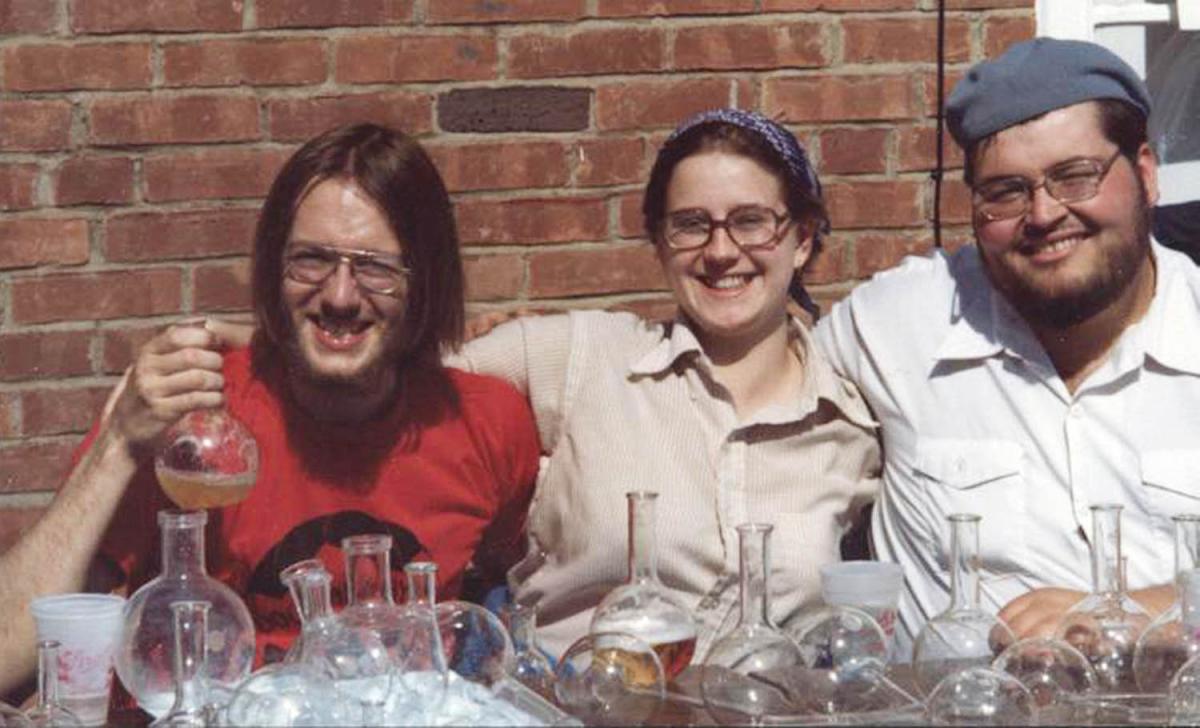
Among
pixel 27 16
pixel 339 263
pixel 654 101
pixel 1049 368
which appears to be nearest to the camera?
pixel 339 263

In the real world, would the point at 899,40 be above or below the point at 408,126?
above

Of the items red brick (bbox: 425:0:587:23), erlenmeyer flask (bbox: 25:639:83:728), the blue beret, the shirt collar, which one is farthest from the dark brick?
erlenmeyer flask (bbox: 25:639:83:728)

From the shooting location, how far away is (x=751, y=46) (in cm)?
399

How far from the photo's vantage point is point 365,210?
10.7ft

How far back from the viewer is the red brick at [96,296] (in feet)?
12.4

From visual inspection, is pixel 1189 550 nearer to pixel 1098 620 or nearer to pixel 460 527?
pixel 1098 620

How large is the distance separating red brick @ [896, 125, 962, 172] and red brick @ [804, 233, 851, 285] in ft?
0.68

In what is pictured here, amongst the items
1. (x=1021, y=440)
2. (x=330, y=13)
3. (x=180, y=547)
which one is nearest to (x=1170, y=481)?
(x=1021, y=440)

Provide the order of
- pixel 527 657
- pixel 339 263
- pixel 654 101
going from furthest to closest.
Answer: pixel 654 101
pixel 339 263
pixel 527 657

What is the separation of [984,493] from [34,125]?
1.92 metres

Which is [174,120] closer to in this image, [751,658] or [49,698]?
[49,698]

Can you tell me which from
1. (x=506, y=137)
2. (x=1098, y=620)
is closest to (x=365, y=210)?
(x=506, y=137)

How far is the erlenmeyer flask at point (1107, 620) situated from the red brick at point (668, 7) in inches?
65.1

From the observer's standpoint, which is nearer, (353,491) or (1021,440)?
(353,491)
